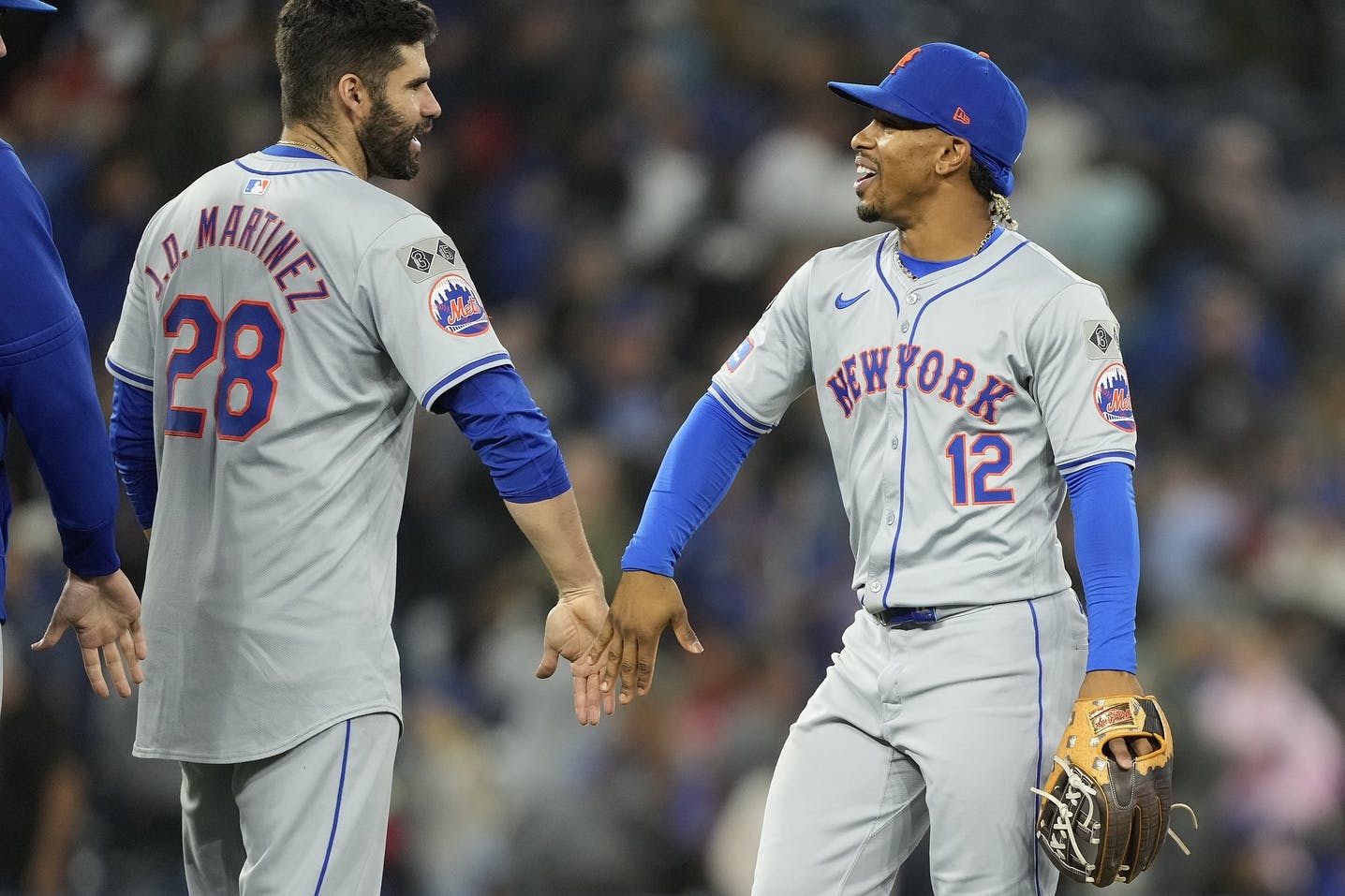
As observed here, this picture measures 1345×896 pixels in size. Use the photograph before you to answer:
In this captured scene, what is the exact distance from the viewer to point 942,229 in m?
3.11

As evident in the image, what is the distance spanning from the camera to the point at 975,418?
2924mm

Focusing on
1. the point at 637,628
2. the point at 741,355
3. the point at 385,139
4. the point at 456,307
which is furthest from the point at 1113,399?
the point at 385,139

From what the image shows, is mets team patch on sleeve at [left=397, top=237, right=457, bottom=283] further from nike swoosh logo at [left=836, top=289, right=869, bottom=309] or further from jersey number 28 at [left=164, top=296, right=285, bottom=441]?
nike swoosh logo at [left=836, top=289, right=869, bottom=309]

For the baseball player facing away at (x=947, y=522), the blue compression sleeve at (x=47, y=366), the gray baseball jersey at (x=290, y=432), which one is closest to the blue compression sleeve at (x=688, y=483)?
the baseball player facing away at (x=947, y=522)

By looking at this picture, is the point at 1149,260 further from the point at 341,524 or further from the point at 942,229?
the point at 341,524

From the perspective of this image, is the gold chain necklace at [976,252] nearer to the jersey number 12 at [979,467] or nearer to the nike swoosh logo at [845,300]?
the nike swoosh logo at [845,300]

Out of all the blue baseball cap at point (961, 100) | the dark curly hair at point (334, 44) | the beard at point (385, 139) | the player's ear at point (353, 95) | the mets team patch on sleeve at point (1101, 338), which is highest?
the blue baseball cap at point (961, 100)

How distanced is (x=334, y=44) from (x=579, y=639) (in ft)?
3.84

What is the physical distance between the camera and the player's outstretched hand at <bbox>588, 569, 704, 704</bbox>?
3.13 metres

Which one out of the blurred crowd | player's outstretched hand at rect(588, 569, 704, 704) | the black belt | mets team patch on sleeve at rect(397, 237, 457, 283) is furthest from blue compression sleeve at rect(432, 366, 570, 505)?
the blurred crowd

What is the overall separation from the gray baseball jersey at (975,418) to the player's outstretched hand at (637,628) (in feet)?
A: 1.24

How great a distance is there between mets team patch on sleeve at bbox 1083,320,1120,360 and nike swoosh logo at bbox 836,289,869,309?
441 millimetres

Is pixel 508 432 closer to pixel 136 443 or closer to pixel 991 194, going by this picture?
pixel 136 443

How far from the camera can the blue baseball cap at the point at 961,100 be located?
3.07 m
